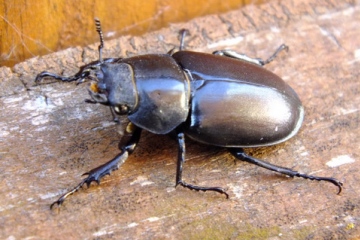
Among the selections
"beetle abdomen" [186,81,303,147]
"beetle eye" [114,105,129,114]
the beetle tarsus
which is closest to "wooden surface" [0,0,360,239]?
the beetle tarsus

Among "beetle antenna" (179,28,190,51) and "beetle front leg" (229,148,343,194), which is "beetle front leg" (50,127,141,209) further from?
"beetle antenna" (179,28,190,51)

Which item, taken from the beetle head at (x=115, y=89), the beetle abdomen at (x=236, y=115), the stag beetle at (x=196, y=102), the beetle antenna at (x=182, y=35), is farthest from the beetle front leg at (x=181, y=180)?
the beetle antenna at (x=182, y=35)

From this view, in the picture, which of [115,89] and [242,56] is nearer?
[115,89]

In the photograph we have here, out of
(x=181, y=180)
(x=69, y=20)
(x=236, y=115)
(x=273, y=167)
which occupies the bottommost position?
(x=273, y=167)

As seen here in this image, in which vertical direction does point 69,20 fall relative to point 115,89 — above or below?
above

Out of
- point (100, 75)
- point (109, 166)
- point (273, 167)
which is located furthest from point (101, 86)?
point (273, 167)

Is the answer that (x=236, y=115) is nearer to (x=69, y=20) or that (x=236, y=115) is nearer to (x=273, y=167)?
(x=273, y=167)

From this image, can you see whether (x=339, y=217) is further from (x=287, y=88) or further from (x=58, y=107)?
(x=58, y=107)
